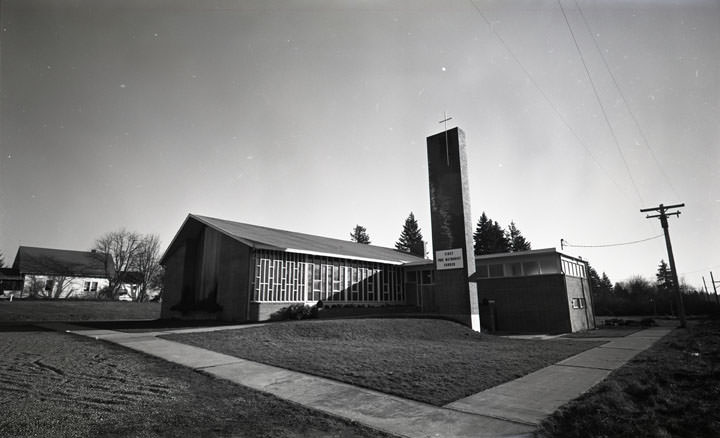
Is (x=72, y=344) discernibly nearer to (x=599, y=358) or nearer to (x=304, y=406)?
(x=304, y=406)

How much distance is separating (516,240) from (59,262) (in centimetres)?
7194

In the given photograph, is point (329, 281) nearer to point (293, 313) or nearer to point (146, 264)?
point (293, 313)

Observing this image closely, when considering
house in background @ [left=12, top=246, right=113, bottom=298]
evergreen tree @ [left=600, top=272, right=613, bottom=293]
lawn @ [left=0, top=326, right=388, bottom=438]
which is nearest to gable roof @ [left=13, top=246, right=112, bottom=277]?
house in background @ [left=12, top=246, right=113, bottom=298]

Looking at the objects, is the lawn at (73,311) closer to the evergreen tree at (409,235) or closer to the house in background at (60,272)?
the house in background at (60,272)

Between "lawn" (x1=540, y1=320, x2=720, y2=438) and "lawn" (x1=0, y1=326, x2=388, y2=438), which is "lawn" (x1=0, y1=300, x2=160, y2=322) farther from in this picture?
"lawn" (x1=540, y1=320, x2=720, y2=438)

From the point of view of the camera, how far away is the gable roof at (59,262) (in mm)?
50156

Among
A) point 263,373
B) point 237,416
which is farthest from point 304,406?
point 263,373

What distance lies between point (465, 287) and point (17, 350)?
675 inches

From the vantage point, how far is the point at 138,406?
17.1 ft

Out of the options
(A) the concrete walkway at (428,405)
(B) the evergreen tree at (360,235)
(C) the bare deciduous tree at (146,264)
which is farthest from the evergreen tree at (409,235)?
(A) the concrete walkway at (428,405)

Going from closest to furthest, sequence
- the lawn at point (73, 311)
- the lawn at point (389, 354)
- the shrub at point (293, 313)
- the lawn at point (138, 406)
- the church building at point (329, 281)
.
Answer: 1. the lawn at point (138, 406)
2. the lawn at point (389, 354)
3. the shrub at point (293, 313)
4. the church building at point (329, 281)
5. the lawn at point (73, 311)

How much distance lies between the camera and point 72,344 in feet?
36.8

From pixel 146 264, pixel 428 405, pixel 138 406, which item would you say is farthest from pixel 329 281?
pixel 146 264

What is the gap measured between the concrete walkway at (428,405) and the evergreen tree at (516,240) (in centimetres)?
6553
